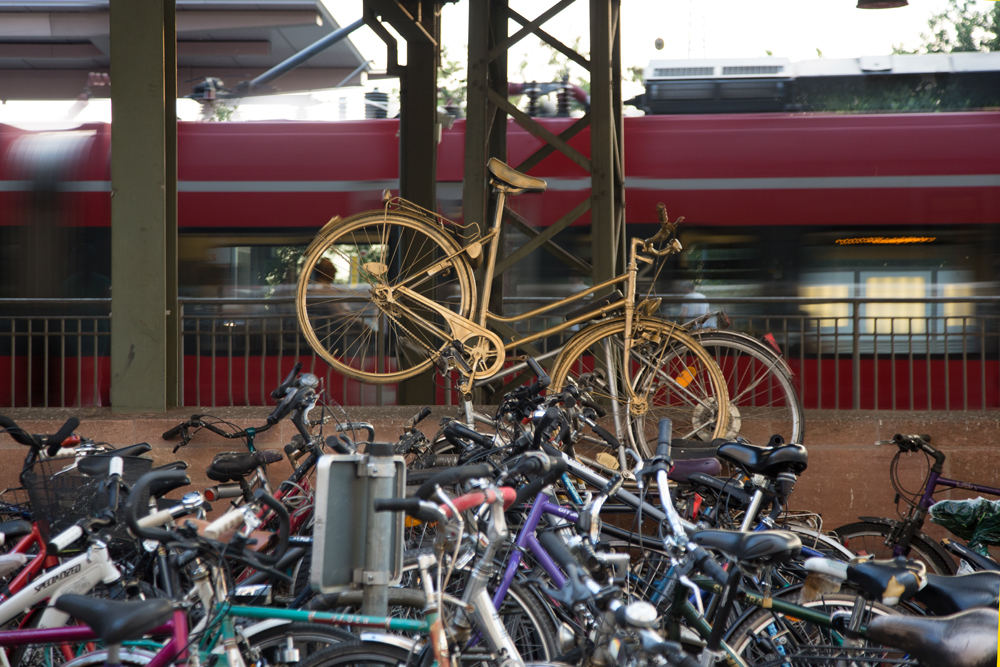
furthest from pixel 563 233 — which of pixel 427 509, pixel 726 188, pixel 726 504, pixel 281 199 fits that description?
pixel 427 509

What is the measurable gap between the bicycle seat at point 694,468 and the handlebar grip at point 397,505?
2.23m

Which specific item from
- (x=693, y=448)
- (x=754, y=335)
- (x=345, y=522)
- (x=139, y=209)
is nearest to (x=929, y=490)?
(x=693, y=448)

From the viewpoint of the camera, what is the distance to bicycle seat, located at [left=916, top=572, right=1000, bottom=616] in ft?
8.25

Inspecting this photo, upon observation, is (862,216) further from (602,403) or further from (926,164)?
(602,403)

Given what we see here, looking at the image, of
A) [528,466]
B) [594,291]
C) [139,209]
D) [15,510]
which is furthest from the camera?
[139,209]

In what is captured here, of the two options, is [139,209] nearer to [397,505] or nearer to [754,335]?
[397,505]

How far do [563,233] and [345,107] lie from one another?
10.9ft

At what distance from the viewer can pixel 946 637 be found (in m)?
2.07

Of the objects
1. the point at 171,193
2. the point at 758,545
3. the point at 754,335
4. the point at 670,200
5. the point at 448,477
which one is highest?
the point at 670,200

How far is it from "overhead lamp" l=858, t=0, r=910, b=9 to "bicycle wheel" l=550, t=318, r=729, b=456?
9.82 ft

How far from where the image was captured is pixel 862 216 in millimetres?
9273

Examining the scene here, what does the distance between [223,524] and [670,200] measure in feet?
25.5

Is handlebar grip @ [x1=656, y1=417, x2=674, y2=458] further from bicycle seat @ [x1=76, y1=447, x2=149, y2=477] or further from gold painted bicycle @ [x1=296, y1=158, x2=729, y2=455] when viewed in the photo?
bicycle seat @ [x1=76, y1=447, x2=149, y2=477]

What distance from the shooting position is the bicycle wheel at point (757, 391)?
5.20 meters
